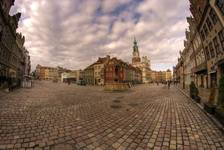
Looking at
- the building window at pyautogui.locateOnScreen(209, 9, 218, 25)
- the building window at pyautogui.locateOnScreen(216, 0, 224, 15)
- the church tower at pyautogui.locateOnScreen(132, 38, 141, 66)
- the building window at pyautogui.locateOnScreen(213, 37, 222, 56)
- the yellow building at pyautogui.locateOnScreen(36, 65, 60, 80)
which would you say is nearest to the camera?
the building window at pyautogui.locateOnScreen(216, 0, 224, 15)

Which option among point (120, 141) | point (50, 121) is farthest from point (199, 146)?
point (50, 121)

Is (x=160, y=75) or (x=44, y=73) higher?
(x=44, y=73)

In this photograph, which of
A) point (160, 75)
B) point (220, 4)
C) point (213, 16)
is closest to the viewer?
point (220, 4)

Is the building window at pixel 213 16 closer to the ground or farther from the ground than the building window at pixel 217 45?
farther from the ground

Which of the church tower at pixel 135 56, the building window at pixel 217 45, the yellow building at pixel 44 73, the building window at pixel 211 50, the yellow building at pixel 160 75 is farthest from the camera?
the yellow building at pixel 160 75

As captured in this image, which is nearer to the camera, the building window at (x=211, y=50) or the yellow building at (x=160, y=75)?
the building window at (x=211, y=50)

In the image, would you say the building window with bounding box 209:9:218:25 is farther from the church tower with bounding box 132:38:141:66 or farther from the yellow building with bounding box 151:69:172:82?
the yellow building with bounding box 151:69:172:82

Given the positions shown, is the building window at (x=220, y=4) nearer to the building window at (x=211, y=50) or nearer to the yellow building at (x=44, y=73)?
the building window at (x=211, y=50)

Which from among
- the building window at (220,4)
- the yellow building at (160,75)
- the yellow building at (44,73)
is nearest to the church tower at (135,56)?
the yellow building at (160,75)

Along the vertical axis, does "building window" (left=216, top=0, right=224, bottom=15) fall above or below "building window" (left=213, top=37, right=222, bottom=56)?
above

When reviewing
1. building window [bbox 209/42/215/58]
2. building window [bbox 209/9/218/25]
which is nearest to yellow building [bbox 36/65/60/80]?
building window [bbox 209/42/215/58]

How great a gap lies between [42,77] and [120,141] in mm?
167601

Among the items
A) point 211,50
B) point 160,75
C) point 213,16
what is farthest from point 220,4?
point 160,75

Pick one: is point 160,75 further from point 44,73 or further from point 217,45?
point 217,45
